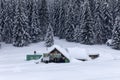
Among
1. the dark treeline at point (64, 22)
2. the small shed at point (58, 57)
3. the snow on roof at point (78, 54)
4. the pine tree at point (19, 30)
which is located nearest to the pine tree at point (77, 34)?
the dark treeline at point (64, 22)

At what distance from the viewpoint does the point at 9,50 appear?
2768 inches

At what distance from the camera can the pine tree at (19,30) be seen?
238 ft

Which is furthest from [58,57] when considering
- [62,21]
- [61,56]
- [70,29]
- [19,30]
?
[62,21]

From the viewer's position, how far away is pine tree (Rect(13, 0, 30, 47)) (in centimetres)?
7269

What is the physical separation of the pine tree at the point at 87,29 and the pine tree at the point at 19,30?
14.5 metres

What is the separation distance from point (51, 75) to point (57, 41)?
2251 inches

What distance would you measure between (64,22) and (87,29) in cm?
1144

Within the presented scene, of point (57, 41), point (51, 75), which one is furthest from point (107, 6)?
point (51, 75)

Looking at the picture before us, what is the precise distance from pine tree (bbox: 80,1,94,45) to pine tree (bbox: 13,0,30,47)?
47.7 feet

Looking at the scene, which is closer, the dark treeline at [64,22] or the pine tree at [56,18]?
the dark treeline at [64,22]

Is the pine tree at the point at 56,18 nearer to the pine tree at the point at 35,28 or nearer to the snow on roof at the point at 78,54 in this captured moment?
the pine tree at the point at 35,28

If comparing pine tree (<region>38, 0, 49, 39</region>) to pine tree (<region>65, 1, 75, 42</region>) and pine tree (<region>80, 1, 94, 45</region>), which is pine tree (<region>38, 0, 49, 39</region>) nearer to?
pine tree (<region>65, 1, 75, 42</region>)

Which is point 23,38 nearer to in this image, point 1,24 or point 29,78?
point 1,24

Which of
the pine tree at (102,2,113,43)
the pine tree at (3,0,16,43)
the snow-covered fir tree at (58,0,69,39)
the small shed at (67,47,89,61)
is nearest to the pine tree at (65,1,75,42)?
the snow-covered fir tree at (58,0,69,39)
